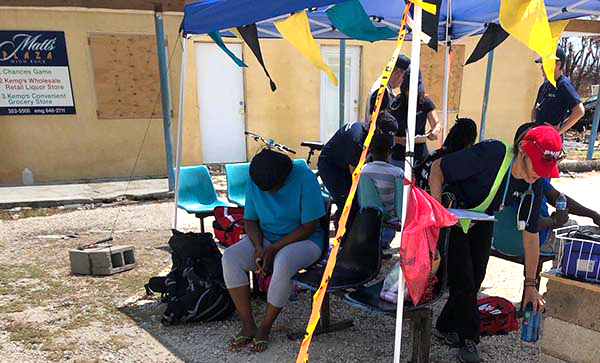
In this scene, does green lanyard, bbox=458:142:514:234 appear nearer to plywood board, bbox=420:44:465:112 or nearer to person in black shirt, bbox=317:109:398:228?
person in black shirt, bbox=317:109:398:228

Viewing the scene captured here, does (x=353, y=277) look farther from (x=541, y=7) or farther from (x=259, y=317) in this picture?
(x=541, y=7)

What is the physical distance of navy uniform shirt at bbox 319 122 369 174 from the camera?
11.0 feet

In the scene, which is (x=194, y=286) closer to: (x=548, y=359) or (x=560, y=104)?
(x=548, y=359)

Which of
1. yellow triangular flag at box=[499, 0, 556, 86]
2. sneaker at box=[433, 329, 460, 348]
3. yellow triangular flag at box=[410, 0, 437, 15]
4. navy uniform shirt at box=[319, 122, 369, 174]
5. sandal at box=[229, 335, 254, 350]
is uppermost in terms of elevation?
yellow triangular flag at box=[410, 0, 437, 15]

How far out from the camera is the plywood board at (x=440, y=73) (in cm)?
932

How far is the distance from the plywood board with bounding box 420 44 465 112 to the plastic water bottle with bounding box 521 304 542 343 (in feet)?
23.5

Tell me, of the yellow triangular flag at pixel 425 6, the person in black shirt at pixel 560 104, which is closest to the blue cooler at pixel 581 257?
the yellow triangular flag at pixel 425 6

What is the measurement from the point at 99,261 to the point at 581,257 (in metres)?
3.72

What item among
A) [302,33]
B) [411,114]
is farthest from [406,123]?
[411,114]

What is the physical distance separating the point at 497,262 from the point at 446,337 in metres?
1.76

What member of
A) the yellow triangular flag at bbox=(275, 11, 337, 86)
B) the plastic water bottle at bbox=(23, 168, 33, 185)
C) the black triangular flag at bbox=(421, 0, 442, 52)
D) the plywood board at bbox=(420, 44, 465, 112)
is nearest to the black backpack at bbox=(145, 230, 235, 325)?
the yellow triangular flag at bbox=(275, 11, 337, 86)

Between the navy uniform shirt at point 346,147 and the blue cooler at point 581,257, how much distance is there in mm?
1480

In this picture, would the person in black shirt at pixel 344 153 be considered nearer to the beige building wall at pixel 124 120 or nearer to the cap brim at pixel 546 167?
the cap brim at pixel 546 167

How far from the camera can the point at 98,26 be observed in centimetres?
761
